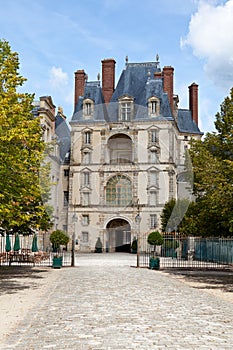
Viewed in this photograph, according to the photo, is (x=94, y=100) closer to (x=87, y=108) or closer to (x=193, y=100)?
(x=87, y=108)

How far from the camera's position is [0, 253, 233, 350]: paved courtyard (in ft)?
24.5

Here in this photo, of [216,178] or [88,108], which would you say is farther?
[88,108]

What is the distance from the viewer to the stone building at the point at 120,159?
163 ft

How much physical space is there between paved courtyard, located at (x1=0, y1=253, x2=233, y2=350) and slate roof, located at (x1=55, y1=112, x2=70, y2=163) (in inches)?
1575

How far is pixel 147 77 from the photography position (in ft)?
178

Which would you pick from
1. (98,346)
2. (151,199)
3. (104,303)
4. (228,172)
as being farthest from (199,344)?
(151,199)

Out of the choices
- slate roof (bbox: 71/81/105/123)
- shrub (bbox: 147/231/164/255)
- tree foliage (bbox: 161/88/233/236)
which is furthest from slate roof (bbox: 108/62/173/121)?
tree foliage (bbox: 161/88/233/236)

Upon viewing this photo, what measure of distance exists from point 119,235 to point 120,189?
490 cm

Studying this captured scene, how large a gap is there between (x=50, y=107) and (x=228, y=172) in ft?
91.1

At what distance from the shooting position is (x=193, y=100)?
5578cm

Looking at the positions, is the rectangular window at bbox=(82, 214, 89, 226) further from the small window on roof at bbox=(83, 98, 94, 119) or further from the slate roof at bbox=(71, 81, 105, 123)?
the small window on roof at bbox=(83, 98, 94, 119)

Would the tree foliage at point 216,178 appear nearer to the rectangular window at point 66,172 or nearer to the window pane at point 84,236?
the window pane at point 84,236

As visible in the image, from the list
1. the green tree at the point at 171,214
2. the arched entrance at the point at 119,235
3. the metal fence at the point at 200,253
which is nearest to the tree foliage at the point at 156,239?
the metal fence at the point at 200,253

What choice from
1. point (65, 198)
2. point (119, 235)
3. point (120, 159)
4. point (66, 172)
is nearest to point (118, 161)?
point (120, 159)
